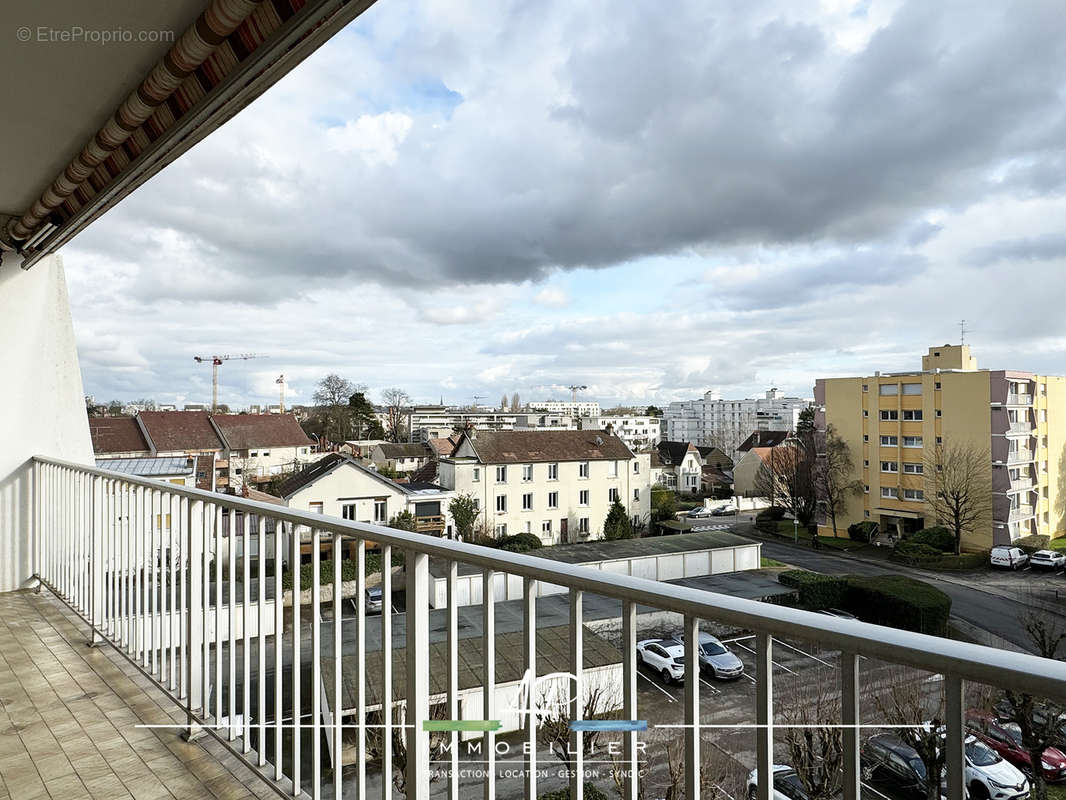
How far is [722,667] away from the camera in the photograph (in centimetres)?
76

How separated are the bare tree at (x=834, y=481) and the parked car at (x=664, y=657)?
25975 mm

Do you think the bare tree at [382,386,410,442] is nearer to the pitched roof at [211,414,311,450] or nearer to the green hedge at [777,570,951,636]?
the pitched roof at [211,414,311,450]

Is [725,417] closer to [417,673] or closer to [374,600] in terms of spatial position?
[374,600]

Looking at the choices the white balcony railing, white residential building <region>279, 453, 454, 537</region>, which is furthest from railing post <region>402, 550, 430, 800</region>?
white residential building <region>279, 453, 454, 537</region>

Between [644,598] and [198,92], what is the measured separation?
1.79 m

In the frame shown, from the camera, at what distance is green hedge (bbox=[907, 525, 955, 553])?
20969 mm

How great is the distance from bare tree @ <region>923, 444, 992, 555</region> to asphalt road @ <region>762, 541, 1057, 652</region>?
4900mm

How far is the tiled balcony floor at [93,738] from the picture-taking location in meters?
1.52

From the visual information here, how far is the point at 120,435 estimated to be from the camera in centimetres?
859

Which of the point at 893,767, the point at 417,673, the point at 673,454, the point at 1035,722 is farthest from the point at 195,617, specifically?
the point at 673,454

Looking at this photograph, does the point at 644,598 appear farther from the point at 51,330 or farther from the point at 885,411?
the point at 885,411

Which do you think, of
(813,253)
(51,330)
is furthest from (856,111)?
(51,330)

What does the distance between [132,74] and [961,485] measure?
83.9 ft

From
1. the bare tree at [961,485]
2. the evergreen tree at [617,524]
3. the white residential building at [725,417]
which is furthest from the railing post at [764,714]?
the white residential building at [725,417]
